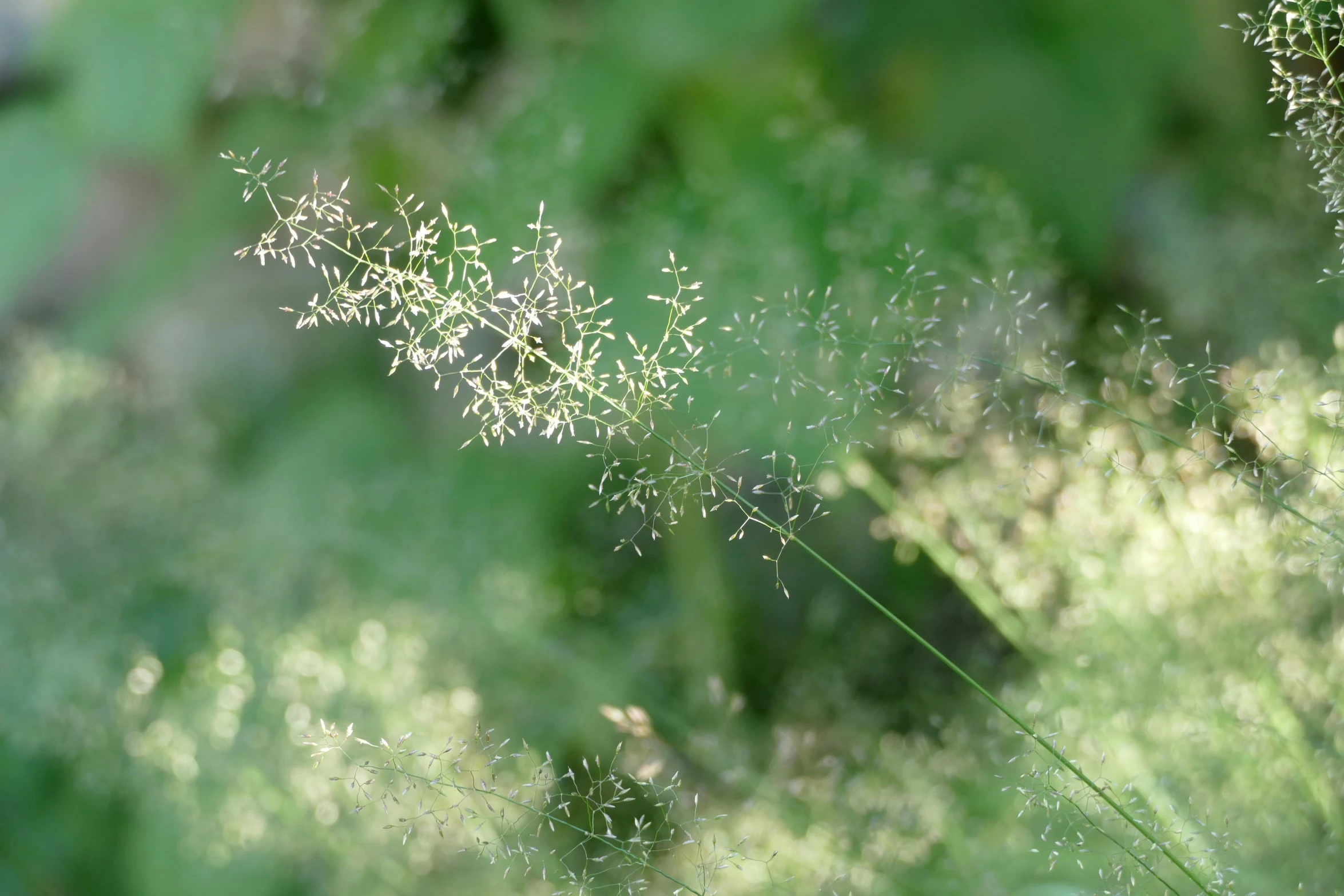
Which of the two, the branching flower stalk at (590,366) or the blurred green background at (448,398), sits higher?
the blurred green background at (448,398)

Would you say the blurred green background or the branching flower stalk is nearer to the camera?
the branching flower stalk

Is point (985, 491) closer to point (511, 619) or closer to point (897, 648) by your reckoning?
point (897, 648)

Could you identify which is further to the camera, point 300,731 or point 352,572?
point 352,572

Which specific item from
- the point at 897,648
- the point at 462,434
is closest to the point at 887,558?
the point at 897,648

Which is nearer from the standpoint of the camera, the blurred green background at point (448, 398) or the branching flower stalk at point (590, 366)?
the branching flower stalk at point (590, 366)

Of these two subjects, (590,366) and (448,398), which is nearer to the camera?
(590,366)

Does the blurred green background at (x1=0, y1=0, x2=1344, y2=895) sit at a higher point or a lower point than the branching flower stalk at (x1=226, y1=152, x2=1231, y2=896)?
higher

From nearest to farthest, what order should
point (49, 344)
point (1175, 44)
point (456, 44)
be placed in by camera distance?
point (1175, 44)
point (456, 44)
point (49, 344)

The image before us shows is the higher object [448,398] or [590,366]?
[448,398]
